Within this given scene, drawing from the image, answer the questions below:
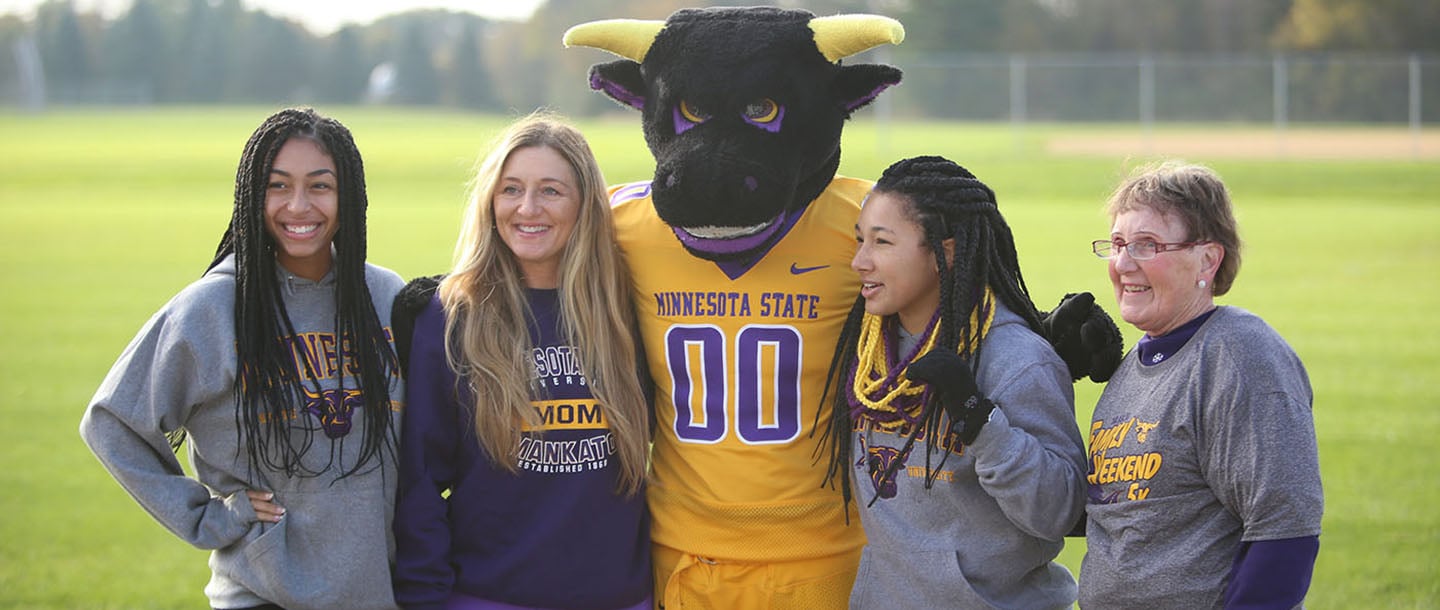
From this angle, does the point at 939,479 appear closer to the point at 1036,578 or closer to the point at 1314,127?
the point at 1036,578

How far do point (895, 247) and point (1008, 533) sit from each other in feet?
2.18

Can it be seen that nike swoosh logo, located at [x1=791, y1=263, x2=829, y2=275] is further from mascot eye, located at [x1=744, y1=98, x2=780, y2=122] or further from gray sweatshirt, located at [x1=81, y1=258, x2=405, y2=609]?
gray sweatshirt, located at [x1=81, y1=258, x2=405, y2=609]

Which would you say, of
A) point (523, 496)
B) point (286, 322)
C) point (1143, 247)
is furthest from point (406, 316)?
point (1143, 247)

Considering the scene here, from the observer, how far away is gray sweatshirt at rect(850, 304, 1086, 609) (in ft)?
9.33

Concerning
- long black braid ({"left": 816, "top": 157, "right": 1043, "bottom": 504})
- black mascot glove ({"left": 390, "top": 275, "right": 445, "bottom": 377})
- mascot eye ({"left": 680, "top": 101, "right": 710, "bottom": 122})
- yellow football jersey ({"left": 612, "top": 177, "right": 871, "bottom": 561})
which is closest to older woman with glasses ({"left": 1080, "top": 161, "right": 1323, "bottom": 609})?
long black braid ({"left": 816, "top": 157, "right": 1043, "bottom": 504})

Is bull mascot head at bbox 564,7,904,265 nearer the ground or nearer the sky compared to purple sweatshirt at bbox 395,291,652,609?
nearer the sky

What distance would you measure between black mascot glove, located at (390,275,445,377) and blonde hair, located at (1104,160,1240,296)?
163cm

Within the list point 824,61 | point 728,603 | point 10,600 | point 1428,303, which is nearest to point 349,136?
point 824,61

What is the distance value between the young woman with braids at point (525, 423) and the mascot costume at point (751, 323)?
0.13 metres

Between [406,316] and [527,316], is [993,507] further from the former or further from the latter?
[406,316]

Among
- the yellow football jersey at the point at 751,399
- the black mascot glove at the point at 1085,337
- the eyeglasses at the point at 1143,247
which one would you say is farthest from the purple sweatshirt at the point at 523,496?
the eyeglasses at the point at 1143,247

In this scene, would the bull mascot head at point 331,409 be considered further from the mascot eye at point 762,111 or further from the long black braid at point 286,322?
the mascot eye at point 762,111

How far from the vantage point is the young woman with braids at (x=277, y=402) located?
3.01 metres

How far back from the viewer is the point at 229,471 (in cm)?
310
